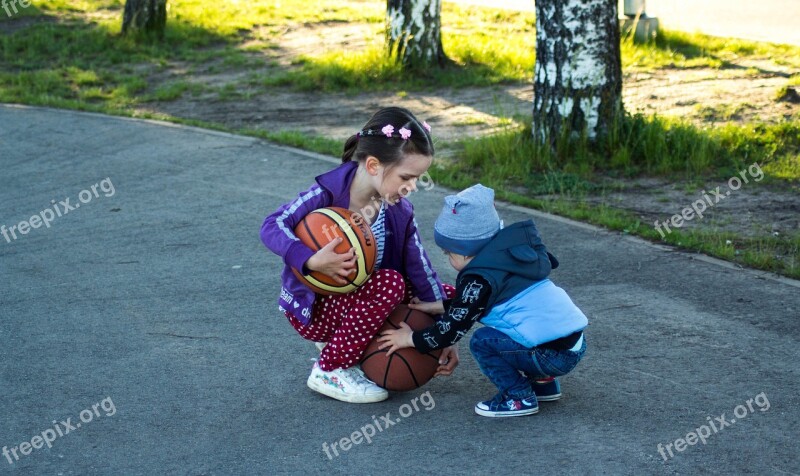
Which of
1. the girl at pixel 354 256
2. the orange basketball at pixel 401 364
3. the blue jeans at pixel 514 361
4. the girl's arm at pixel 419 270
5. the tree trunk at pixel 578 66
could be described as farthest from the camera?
the tree trunk at pixel 578 66

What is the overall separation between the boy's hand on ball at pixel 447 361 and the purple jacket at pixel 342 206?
288 mm

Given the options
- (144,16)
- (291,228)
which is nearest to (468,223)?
(291,228)

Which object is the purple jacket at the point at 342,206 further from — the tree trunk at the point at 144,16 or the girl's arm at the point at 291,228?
the tree trunk at the point at 144,16

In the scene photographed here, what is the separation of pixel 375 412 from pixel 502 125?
6296 mm

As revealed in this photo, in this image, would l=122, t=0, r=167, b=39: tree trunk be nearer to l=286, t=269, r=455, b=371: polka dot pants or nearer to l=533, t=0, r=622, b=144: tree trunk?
l=533, t=0, r=622, b=144: tree trunk

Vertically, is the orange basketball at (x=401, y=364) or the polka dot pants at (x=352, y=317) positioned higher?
the polka dot pants at (x=352, y=317)

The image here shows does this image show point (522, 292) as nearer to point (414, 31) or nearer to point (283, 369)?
point (283, 369)

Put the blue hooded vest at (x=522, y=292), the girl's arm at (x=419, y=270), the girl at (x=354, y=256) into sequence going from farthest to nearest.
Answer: the girl's arm at (x=419, y=270) → the girl at (x=354, y=256) → the blue hooded vest at (x=522, y=292)

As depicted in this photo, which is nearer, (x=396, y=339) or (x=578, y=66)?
(x=396, y=339)

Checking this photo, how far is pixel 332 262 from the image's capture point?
4668 millimetres

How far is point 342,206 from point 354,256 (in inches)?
15.2

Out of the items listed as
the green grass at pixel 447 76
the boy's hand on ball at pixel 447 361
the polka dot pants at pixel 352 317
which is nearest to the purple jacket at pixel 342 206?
the polka dot pants at pixel 352 317

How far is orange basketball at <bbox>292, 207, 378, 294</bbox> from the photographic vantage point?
4.79m

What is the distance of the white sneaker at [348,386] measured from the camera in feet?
16.4
